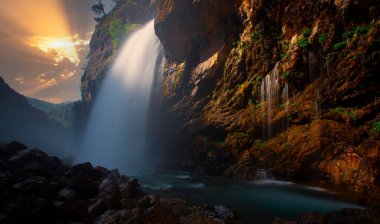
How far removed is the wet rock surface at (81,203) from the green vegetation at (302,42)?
1212cm

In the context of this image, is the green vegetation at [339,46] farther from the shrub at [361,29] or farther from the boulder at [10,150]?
the boulder at [10,150]

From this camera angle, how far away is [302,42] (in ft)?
57.2

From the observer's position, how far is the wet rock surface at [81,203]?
24.2 ft

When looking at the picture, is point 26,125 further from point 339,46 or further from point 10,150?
point 339,46

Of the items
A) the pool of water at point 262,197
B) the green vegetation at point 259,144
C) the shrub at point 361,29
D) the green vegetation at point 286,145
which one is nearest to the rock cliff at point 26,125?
the green vegetation at point 259,144

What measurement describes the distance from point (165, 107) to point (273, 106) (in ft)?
47.4

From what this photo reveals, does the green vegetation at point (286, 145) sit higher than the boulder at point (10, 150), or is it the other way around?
the green vegetation at point (286, 145)

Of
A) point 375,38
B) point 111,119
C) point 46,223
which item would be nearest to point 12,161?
point 46,223

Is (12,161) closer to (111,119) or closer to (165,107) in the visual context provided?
(165,107)

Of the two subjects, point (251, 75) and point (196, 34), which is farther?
point (196, 34)

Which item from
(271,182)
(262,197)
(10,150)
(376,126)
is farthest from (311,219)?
(10,150)

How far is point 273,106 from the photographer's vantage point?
1873 centimetres

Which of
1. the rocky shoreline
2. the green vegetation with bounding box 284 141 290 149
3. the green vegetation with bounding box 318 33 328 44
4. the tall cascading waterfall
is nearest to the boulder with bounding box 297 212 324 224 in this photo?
the rocky shoreline

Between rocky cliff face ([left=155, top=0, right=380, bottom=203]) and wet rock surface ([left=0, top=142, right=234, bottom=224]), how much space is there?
25.7ft
